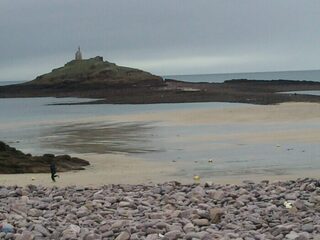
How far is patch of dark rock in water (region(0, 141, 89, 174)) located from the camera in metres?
15.0

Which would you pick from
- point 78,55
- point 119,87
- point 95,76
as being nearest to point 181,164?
point 119,87

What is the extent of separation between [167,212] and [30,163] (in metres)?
8.39

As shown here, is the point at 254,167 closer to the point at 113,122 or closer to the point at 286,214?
the point at 286,214

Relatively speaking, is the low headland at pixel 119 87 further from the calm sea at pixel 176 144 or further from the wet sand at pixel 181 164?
the calm sea at pixel 176 144

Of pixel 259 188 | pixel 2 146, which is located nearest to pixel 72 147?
pixel 2 146

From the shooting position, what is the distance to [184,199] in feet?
29.2

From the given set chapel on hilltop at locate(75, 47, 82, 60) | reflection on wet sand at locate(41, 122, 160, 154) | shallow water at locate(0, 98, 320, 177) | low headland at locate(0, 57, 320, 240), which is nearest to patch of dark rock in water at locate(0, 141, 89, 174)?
shallow water at locate(0, 98, 320, 177)

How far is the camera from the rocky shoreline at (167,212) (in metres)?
6.71

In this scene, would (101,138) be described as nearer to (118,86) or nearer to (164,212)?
(164,212)

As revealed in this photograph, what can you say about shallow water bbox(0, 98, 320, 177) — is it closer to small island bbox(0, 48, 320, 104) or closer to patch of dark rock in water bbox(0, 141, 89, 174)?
patch of dark rock in water bbox(0, 141, 89, 174)

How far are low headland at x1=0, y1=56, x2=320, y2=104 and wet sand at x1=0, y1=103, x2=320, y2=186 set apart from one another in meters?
17.6

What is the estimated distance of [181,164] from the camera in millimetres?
16016

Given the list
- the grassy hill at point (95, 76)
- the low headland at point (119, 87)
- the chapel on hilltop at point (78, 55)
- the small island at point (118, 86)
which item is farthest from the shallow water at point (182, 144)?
the chapel on hilltop at point (78, 55)

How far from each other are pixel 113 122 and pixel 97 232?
81.5ft
